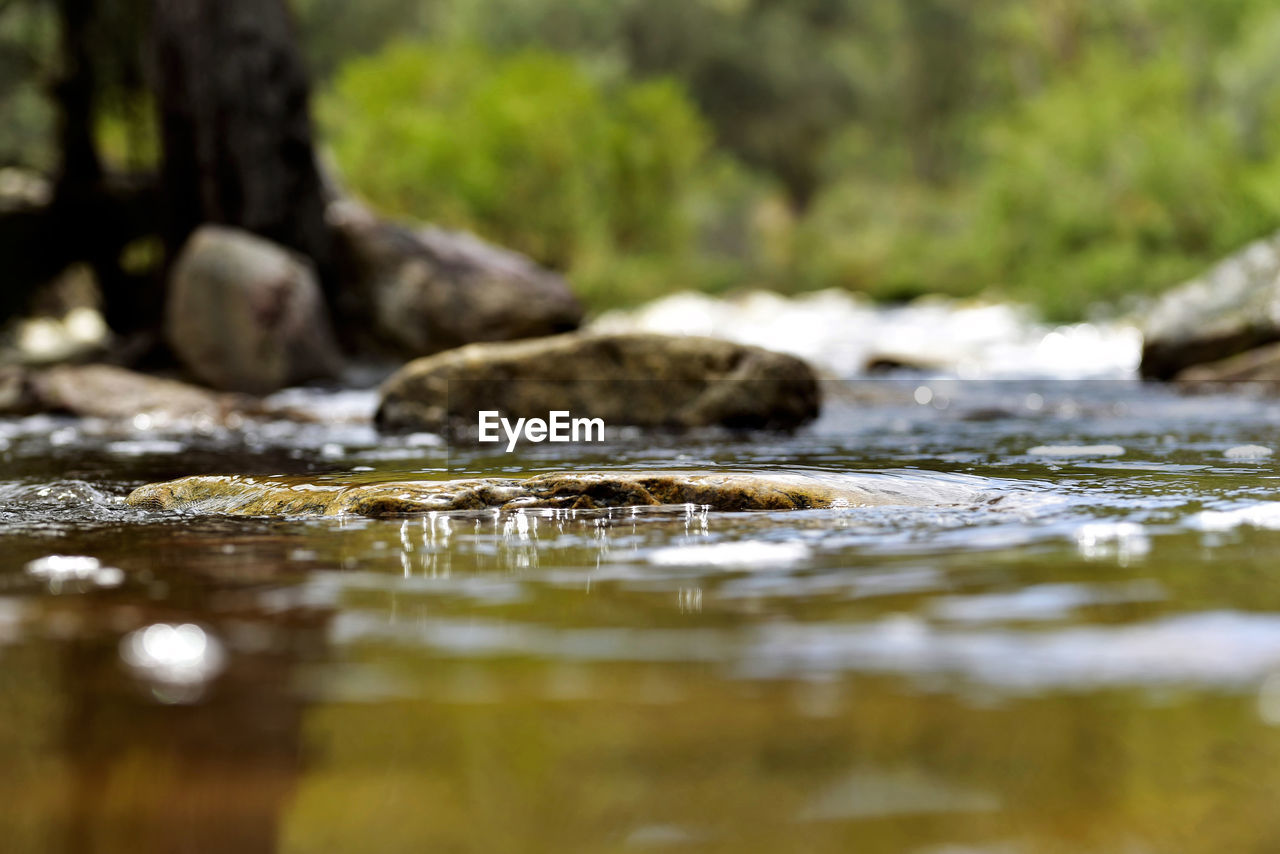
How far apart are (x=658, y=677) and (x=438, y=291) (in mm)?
10717

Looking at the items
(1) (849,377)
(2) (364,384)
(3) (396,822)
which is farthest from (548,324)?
(3) (396,822)

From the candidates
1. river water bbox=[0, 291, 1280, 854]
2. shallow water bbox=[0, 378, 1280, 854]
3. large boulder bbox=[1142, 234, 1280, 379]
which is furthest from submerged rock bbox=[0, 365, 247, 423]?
large boulder bbox=[1142, 234, 1280, 379]

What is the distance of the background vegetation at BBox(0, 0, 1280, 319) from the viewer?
674 inches

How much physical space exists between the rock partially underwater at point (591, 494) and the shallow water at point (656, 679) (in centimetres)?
13

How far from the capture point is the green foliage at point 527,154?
23.0 m

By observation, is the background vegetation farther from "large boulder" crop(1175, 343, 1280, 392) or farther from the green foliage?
"large boulder" crop(1175, 343, 1280, 392)

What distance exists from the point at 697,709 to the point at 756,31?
1645 inches

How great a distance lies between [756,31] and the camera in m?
41.8

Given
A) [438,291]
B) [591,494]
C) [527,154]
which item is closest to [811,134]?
[527,154]

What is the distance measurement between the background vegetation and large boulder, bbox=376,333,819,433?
330 inches

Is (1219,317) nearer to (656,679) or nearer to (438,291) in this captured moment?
(438,291)

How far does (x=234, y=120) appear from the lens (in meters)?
12.2

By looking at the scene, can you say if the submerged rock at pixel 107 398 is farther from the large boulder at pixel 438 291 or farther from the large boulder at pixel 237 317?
the large boulder at pixel 438 291

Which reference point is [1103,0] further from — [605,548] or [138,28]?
[605,548]
